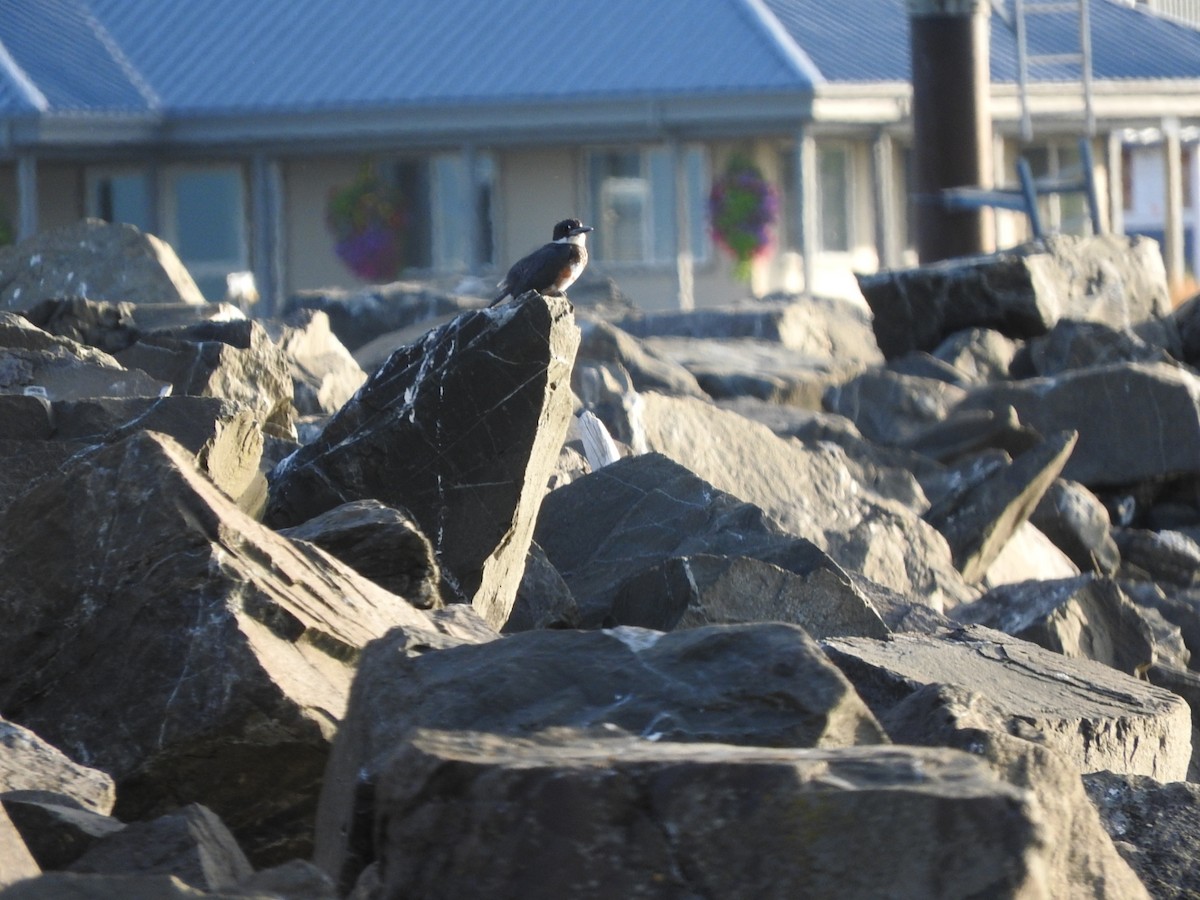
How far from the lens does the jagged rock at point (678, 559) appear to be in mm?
5238

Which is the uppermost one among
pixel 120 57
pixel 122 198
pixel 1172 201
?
pixel 120 57

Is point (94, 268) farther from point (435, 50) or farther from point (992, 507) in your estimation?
point (435, 50)

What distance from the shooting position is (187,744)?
368 centimetres

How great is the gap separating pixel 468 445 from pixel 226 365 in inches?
63.1

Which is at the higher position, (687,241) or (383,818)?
(687,241)

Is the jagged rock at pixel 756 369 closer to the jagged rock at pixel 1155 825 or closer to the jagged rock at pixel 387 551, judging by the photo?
the jagged rock at pixel 387 551

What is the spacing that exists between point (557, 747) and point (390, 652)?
0.61m

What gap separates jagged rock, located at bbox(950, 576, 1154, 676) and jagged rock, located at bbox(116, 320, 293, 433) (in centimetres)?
237

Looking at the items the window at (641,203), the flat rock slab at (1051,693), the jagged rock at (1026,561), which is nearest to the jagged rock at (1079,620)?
the flat rock slab at (1051,693)

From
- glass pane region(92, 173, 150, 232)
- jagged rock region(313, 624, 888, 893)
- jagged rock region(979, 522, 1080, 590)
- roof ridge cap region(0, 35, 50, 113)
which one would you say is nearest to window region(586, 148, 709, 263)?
glass pane region(92, 173, 150, 232)

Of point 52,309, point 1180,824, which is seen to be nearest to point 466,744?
point 1180,824

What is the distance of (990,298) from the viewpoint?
12.8 meters

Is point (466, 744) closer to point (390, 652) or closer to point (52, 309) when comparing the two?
point (390, 652)

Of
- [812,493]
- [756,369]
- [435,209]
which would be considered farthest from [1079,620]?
[435,209]
